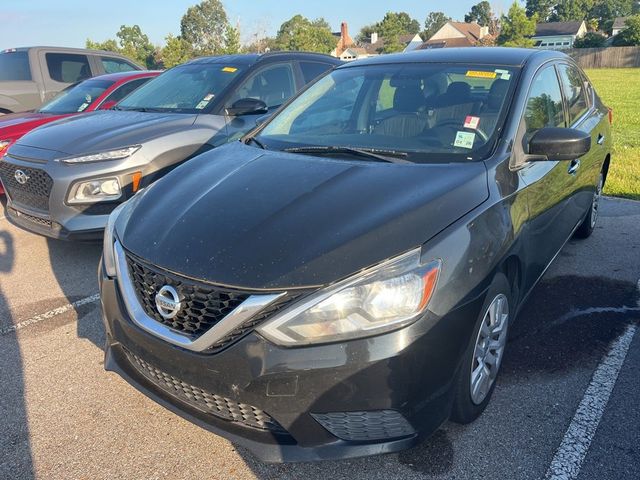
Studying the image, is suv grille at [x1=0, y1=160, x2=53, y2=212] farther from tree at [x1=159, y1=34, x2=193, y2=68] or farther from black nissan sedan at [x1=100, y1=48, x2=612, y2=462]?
tree at [x1=159, y1=34, x2=193, y2=68]

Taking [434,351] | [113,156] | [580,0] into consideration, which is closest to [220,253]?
[434,351]

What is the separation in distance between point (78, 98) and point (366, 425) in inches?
265

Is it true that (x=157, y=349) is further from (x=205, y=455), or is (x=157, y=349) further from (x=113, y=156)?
(x=113, y=156)

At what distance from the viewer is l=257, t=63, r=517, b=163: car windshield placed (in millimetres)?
2961

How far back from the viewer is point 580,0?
352 feet

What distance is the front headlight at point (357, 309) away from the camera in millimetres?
1955

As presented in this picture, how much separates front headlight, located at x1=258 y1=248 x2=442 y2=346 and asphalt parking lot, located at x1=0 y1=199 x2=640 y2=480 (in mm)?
766

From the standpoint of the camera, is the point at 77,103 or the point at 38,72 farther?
the point at 38,72

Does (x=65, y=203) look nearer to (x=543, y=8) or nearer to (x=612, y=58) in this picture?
(x=612, y=58)

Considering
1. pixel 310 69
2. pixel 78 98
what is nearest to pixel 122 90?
pixel 78 98

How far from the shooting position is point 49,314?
390 cm

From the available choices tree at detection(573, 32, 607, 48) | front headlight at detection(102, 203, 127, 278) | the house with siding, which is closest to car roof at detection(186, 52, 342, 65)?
front headlight at detection(102, 203, 127, 278)

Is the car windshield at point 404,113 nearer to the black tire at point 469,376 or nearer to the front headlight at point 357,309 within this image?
the black tire at point 469,376

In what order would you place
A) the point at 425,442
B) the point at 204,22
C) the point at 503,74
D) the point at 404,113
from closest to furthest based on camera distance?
the point at 425,442
the point at 503,74
the point at 404,113
the point at 204,22
